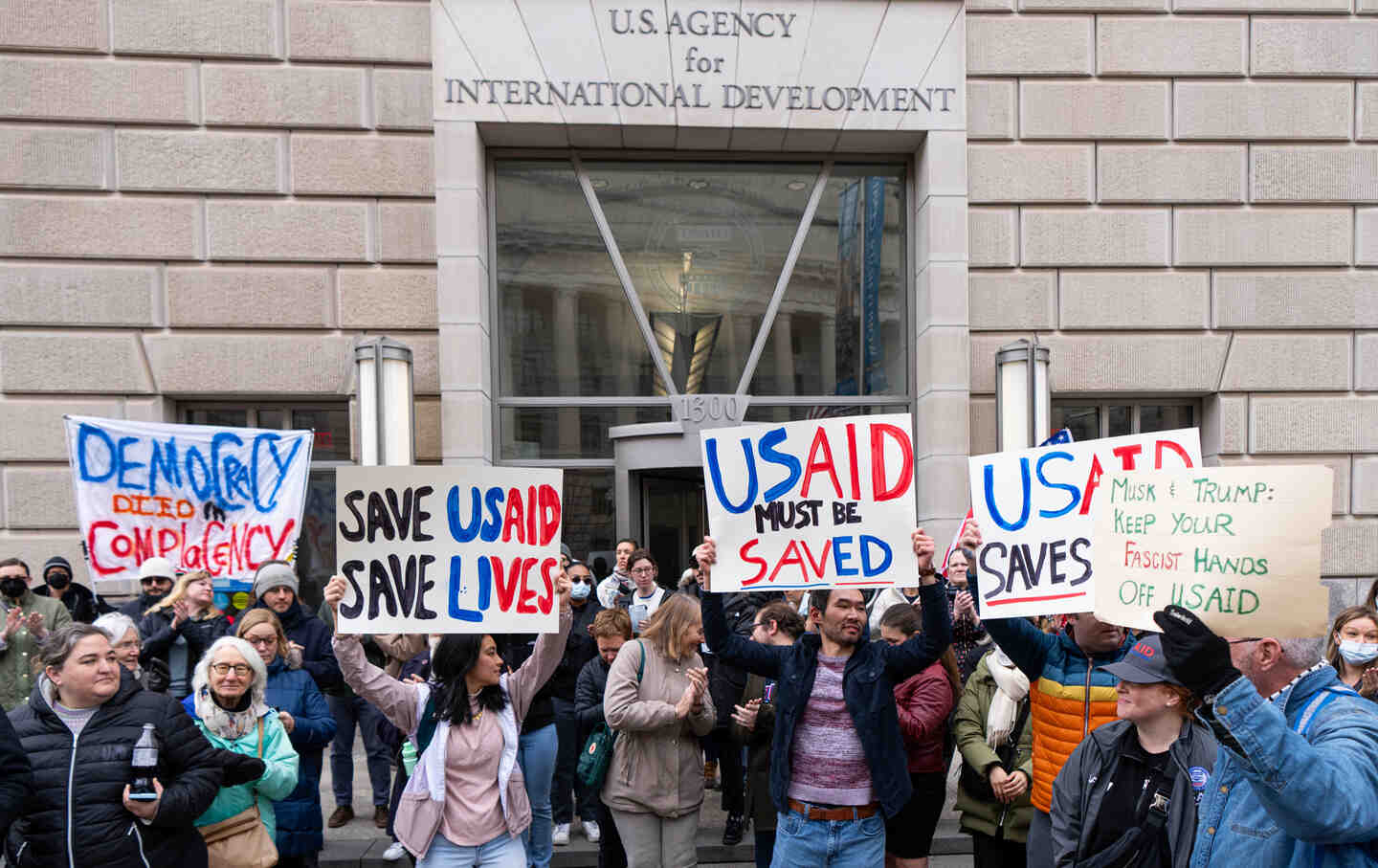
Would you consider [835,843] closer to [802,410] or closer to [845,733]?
[845,733]

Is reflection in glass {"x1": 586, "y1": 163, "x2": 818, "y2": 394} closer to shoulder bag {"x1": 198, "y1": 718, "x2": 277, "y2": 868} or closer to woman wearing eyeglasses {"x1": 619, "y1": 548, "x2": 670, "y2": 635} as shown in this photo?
woman wearing eyeglasses {"x1": 619, "y1": 548, "x2": 670, "y2": 635}

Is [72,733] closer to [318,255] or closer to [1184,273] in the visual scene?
[318,255]

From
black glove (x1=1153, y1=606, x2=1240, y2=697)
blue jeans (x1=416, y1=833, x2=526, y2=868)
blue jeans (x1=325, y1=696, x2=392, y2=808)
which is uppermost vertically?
black glove (x1=1153, y1=606, x2=1240, y2=697)

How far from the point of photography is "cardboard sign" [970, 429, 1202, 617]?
13.4 ft

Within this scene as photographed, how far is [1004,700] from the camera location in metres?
4.74

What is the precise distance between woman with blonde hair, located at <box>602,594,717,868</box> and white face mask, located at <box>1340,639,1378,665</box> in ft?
11.7

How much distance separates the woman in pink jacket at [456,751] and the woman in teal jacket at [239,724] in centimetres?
49

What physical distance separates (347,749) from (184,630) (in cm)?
204

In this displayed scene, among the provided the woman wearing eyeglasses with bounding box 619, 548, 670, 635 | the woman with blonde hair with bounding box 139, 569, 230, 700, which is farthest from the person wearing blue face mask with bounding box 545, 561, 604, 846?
the woman with blonde hair with bounding box 139, 569, 230, 700

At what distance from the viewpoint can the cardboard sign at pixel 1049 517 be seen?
4078mm

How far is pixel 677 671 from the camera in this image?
17.2 feet

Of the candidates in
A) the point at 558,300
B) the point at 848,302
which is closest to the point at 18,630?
the point at 558,300

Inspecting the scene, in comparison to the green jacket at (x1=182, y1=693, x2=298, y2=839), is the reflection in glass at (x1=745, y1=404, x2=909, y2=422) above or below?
above

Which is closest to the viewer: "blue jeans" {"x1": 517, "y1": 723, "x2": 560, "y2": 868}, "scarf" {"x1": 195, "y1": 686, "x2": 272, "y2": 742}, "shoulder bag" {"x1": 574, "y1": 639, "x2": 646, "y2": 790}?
"scarf" {"x1": 195, "y1": 686, "x2": 272, "y2": 742}
